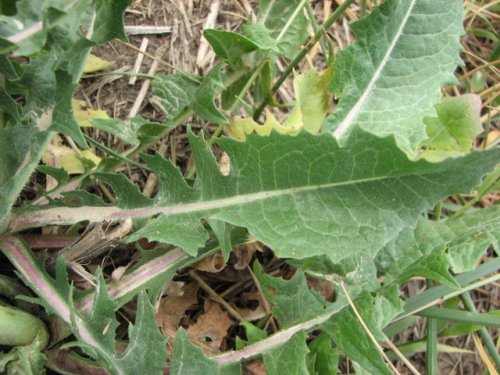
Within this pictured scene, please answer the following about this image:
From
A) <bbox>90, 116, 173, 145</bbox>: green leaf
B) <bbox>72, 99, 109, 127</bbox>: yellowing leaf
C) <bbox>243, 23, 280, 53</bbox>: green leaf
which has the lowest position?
<bbox>72, 99, 109, 127</bbox>: yellowing leaf

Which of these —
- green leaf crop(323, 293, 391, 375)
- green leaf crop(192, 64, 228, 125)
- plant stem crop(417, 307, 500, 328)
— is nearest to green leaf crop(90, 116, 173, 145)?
green leaf crop(192, 64, 228, 125)

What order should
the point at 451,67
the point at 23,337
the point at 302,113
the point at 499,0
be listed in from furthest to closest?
the point at 499,0
the point at 302,113
the point at 451,67
the point at 23,337

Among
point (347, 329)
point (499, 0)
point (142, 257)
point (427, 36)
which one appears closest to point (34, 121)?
point (142, 257)

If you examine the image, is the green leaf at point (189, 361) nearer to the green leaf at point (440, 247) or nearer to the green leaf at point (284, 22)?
the green leaf at point (440, 247)

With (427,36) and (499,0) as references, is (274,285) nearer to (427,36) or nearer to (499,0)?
(427,36)

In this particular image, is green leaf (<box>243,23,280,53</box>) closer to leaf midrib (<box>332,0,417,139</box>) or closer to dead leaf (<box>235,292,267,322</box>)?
leaf midrib (<box>332,0,417,139</box>)

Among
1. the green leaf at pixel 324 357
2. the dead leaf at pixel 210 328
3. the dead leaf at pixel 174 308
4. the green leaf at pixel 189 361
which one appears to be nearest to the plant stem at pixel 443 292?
the green leaf at pixel 324 357
